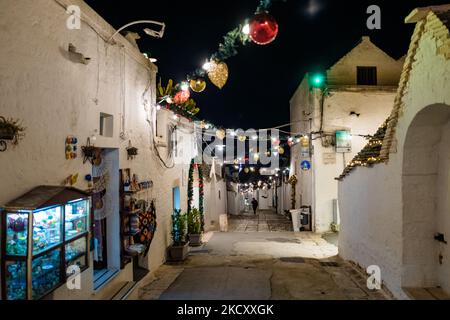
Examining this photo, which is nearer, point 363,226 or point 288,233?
point 363,226

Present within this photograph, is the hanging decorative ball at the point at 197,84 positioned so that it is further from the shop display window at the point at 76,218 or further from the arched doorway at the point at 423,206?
the arched doorway at the point at 423,206

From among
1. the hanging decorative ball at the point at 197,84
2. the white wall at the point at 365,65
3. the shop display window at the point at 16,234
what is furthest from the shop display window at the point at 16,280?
the white wall at the point at 365,65

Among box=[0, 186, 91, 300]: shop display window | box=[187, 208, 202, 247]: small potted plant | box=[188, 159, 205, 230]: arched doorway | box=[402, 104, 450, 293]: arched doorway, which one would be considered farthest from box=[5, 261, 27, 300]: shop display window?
box=[188, 159, 205, 230]: arched doorway

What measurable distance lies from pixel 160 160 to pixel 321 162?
10.3 metres

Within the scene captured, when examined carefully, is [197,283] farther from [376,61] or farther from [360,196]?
[376,61]

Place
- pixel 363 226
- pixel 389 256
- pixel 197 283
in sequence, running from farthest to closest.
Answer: pixel 363 226 < pixel 197 283 < pixel 389 256

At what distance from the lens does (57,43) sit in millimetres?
5914

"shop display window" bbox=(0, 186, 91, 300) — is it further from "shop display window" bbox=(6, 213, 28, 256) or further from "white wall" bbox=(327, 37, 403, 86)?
"white wall" bbox=(327, 37, 403, 86)

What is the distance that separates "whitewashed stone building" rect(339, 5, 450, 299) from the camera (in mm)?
6199

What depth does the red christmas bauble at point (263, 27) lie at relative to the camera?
5840 millimetres

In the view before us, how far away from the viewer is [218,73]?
871 cm

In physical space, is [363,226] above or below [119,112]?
below

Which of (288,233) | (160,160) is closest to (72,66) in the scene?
(160,160)

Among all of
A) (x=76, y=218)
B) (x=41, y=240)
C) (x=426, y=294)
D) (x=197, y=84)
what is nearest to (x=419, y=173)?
(x=426, y=294)
